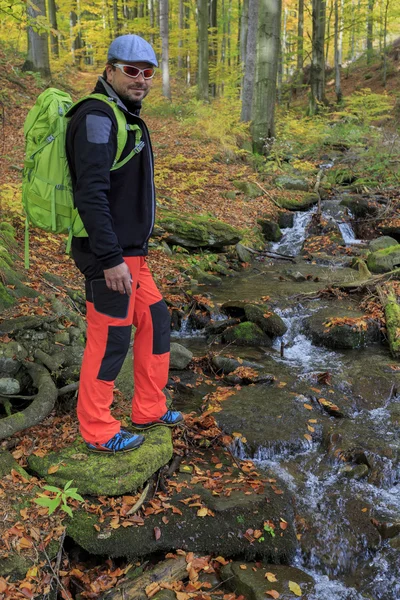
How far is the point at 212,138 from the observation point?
16.9m

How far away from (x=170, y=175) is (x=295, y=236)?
12.8 feet

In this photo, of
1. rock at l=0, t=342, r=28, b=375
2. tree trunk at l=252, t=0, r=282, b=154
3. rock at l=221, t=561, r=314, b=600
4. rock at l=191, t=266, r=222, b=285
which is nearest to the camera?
rock at l=221, t=561, r=314, b=600

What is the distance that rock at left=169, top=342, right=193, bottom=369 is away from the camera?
614 centimetres

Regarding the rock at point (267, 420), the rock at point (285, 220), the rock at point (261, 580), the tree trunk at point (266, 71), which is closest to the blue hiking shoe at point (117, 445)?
the rock at point (261, 580)

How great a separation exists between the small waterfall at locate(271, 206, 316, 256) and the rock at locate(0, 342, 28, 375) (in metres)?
8.77

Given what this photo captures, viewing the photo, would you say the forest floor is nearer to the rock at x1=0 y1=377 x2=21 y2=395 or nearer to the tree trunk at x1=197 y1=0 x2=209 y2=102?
the rock at x1=0 y1=377 x2=21 y2=395

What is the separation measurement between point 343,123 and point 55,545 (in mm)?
22119

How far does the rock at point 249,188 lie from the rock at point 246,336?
7.30 metres

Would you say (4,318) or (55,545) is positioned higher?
(4,318)

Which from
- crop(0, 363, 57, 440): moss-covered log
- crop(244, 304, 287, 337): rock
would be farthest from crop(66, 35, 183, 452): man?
crop(244, 304, 287, 337): rock

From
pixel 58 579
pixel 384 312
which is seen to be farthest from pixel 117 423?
pixel 384 312

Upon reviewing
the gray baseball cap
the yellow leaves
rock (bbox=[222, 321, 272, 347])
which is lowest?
rock (bbox=[222, 321, 272, 347])

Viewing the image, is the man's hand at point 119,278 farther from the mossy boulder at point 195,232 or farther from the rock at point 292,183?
the rock at point 292,183

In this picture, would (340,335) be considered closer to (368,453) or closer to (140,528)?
(368,453)
